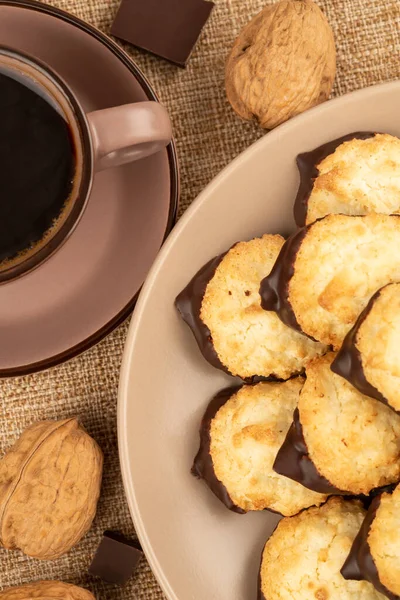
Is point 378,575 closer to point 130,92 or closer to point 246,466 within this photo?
point 246,466

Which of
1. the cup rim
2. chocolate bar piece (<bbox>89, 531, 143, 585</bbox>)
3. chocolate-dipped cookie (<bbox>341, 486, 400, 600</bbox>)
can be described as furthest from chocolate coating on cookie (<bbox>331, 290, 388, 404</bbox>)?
chocolate bar piece (<bbox>89, 531, 143, 585</bbox>)

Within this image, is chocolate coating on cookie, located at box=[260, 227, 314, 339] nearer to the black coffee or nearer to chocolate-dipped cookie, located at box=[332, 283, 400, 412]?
chocolate-dipped cookie, located at box=[332, 283, 400, 412]

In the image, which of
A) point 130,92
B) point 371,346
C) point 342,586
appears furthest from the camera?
point 130,92

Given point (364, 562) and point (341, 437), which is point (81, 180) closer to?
point (341, 437)

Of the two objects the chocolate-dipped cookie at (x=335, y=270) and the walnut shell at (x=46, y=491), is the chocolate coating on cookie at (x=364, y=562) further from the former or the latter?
the walnut shell at (x=46, y=491)

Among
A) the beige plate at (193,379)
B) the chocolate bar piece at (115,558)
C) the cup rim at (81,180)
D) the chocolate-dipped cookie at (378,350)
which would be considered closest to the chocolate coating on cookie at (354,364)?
the chocolate-dipped cookie at (378,350)

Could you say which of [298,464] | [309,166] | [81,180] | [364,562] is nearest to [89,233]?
[81,180]

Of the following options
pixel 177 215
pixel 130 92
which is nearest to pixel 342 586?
pixel 177 215
